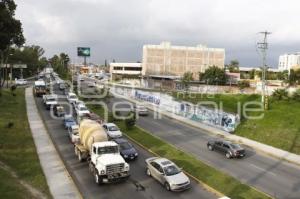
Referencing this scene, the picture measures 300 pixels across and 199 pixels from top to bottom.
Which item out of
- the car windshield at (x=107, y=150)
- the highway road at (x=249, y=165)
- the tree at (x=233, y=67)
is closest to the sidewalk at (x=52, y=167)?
the car windshield at (x=107, y=150)

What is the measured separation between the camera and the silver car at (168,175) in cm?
2244

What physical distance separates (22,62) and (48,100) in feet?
283

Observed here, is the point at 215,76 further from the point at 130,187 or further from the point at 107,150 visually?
the point at 130,187

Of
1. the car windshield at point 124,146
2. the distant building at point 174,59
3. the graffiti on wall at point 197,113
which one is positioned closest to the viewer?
the car windshield at point 124,146

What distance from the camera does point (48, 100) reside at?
188 ft

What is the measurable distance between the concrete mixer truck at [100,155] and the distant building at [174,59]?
14092cm

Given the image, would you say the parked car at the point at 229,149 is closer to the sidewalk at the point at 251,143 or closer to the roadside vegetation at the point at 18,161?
the sidewalk at the point at 251,143

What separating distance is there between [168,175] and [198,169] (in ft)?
15.8

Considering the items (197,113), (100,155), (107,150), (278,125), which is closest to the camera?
(100,155)

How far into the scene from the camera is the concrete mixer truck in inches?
914

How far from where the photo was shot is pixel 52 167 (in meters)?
→ 27.2

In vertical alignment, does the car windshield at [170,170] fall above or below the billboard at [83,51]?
below

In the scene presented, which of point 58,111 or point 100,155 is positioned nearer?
point 100,155

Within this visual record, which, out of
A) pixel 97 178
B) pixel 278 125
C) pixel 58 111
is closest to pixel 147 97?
pixel 58 111
